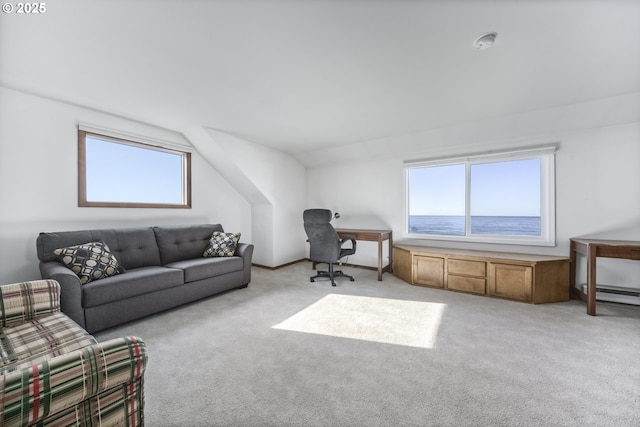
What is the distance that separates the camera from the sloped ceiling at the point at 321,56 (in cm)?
153

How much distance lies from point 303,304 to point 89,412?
221 cm

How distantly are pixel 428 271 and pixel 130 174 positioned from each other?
4511 mm

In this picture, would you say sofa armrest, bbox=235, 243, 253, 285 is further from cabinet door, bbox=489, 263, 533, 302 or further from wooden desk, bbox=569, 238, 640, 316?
wooden desk, bbox=569, 238, 640, 316

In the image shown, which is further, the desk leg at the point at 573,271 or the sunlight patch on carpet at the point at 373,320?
the desk leg at the point at 573,271

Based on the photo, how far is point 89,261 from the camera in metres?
2.37

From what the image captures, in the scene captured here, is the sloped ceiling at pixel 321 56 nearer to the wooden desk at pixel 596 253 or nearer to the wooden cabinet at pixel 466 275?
the wooden desk at pixel 596 253

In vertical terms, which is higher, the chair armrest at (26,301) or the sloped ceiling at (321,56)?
the sloped ceiling at (321,56)

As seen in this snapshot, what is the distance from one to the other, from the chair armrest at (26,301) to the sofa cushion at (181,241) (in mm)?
1529

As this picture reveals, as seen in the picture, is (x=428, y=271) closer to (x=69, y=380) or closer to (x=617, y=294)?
(x=617, y=294)

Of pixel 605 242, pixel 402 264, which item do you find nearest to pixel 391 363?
pixel 402 264

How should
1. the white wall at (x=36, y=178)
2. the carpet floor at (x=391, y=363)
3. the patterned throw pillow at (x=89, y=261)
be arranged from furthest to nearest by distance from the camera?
the white wall at (x=36, y=178)
the patterned throw pillow at (x=89, y=261)
the carpet floor at (x=391, y=363)

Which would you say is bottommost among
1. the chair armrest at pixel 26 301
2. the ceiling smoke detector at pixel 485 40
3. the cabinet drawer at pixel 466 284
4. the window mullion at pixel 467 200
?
the cabinet drawer at pixel 466 284

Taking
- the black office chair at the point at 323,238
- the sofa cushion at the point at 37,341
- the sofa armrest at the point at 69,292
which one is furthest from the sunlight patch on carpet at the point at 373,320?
the sofa armrest at the point at 69,292

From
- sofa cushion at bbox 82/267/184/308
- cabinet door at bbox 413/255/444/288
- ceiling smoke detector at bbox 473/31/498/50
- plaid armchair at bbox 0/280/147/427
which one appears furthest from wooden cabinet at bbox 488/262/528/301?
sofa cushion at bbox 82/267/184/308
